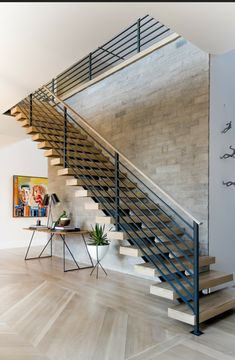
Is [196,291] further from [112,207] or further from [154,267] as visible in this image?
[112,207]

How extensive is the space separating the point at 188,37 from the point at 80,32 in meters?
1.06

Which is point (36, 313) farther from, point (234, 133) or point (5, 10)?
point (234, 133)

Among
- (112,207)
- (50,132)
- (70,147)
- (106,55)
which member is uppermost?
(106,55)

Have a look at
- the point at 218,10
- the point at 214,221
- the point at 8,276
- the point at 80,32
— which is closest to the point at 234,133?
the point at 214,221

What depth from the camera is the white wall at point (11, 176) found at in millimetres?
8281

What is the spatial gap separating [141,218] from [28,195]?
5075 mm

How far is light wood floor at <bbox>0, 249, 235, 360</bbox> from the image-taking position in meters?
2.56

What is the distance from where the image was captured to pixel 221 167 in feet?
14.0

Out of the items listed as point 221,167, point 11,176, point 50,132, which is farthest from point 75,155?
point 11,176

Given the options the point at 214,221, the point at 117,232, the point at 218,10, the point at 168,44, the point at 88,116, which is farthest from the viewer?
the point at 88,116

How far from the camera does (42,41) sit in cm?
323

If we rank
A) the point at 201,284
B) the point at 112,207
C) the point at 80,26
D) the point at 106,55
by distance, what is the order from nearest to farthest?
the point at 80,26 → the point at 201,284 → the point at 112,207 → the point at 106,55

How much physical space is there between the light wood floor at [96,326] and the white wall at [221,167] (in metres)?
0.95

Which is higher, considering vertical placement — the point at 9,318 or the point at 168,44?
the point at 168,44
